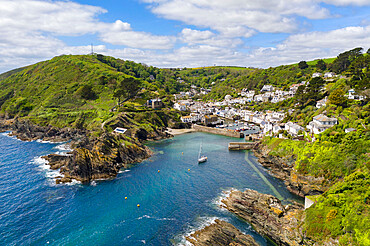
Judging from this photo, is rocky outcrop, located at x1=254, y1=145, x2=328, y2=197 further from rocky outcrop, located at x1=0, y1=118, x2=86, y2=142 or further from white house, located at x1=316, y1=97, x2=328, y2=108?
rocky outcrop, located at x1=0, y1=118, x2=86, y2=142

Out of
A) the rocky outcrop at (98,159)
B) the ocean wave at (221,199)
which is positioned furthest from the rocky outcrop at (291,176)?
the rocky outcrop at (98,159)

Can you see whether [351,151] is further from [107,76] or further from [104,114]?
[107,76]

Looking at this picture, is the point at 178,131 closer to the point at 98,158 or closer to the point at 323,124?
the point at 98,158

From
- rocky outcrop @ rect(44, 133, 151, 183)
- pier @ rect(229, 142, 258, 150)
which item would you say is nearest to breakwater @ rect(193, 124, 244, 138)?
pier @ rect(229, 142, 258, 150)

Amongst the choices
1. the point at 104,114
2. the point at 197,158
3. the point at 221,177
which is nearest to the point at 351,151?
the point at 221,177

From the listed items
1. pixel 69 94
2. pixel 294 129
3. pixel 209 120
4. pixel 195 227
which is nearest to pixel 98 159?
pixel 195 227

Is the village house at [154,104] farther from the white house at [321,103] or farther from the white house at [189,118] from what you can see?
the white house at [321,103]
